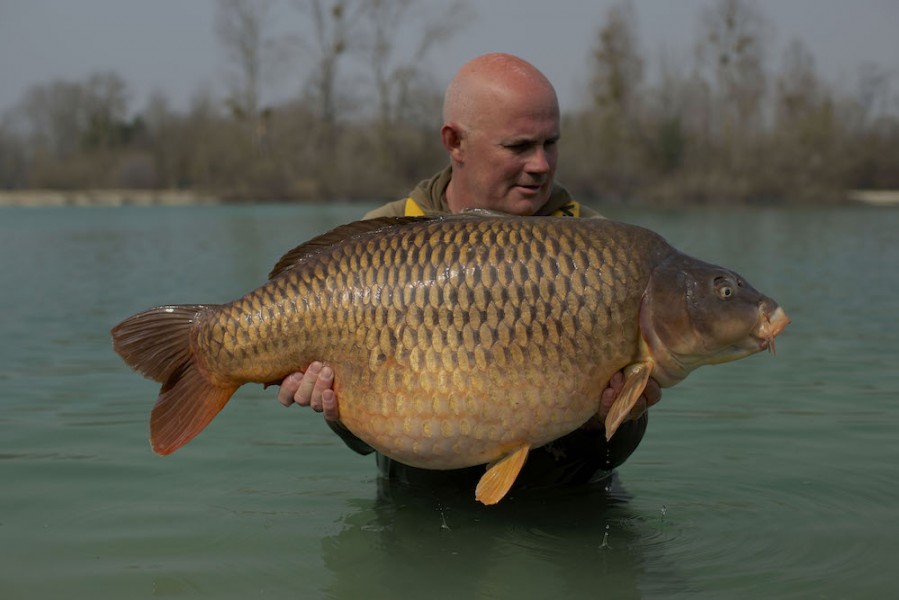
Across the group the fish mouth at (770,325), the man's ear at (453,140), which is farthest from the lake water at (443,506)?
the man's ear at (453,140)

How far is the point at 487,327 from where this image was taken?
2533 millimetres

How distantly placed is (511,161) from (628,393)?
3.12 ft

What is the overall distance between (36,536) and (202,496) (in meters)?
0.58

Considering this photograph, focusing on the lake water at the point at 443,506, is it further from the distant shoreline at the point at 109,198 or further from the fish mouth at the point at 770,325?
the distant shoreline at the point at 109,198

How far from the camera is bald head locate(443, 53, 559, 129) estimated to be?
317 centimetres

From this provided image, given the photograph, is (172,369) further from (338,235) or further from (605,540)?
(605,540)

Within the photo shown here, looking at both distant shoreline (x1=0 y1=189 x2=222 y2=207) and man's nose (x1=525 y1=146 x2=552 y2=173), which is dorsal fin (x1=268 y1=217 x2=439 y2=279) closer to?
man's nose (x1=525 y1=146 x2=552 y2=173)

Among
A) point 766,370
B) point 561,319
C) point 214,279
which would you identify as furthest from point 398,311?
point 214,279

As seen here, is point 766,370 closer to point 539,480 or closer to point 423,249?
point 539,480

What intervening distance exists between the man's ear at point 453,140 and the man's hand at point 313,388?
953 millimetres

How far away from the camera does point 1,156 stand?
188 ft

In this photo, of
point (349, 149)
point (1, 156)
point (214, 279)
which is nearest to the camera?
point (214, 279)

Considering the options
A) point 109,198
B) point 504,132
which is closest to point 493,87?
point 504,132

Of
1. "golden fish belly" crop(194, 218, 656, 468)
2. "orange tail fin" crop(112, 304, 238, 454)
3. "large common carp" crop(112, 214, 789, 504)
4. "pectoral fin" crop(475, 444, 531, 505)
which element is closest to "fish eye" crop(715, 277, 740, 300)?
"large common carp" crop(112, 214, 789, 504)
